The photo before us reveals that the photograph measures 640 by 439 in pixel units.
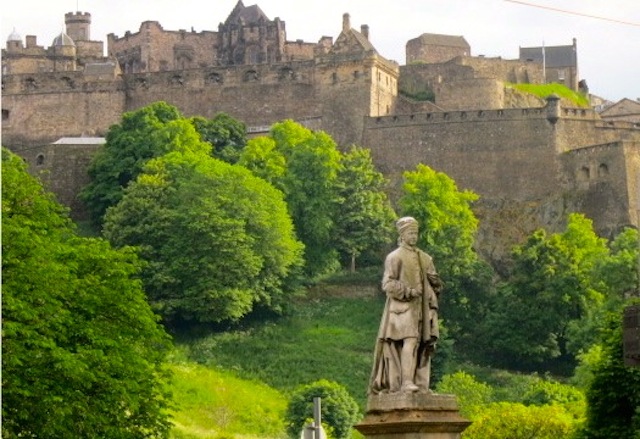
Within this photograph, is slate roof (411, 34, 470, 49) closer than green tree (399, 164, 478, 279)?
No

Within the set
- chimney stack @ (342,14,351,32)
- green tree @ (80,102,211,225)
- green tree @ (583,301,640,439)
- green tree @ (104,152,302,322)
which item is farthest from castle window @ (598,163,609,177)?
green tree @ (583,301,640,439)

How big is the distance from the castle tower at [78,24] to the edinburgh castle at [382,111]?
7.12 metres

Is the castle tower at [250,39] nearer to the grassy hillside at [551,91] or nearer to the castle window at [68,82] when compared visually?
the castle window at [68,82]

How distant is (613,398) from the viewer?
171ft

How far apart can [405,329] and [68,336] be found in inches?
826

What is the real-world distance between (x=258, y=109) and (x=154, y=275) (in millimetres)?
24622

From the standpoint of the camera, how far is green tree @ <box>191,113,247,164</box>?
117250mm

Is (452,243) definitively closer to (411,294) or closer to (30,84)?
(30,84)

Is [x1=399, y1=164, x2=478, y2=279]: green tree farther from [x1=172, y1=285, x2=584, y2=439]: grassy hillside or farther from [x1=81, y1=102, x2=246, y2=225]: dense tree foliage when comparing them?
[x1=81, y1=102, x2=246, y2=225]: dense tree foliage

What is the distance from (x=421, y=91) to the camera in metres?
124

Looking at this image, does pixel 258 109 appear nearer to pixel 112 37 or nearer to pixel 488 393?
pixel 112 37

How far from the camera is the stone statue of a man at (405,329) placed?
2528cm

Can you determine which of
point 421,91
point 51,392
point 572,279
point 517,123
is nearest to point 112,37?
point 421,91

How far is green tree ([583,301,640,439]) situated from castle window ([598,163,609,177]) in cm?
5967
